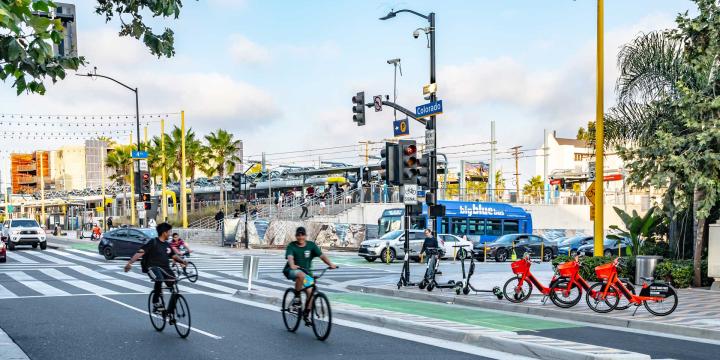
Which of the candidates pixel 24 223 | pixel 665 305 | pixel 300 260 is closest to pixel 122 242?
pixel 24 223

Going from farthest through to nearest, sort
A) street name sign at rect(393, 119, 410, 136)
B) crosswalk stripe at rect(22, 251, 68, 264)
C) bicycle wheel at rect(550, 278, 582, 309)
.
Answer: crosswalk stripe at rect(22, 251, 68, 264) < street name sign at rect(393, 119, 410, 136) < bicycle wheel at rect(550, 278, 582, 309)

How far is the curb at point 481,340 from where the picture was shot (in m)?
Result: 9.82

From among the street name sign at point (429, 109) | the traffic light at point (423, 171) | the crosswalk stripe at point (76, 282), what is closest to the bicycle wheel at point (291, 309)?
the traffic light at point (423, 171)

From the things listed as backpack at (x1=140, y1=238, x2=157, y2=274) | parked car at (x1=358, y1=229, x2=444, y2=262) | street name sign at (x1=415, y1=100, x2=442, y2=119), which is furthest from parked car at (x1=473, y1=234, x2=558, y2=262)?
backpack at (x1=140, y1=238, x2=157, y2=274)

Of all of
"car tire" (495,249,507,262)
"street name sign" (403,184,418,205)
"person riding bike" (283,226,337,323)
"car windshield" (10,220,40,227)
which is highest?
"street name sign" (403,184,418,205)

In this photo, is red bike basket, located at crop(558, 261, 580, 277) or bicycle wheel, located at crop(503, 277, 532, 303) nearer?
red bike basket, located at crop(558, 261, 580, 277)

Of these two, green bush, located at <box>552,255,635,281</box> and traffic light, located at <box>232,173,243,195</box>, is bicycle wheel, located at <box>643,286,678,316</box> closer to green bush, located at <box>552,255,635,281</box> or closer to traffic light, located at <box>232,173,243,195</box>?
green bush, located at <box>552,255,635,281</box>

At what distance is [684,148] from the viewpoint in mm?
19328

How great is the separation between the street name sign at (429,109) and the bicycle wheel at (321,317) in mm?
10805

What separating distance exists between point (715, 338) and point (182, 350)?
322 inches

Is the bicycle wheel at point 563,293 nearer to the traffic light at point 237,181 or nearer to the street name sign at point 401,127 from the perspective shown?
the street name sign at point 401,127

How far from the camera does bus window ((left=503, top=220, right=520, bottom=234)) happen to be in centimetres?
4600

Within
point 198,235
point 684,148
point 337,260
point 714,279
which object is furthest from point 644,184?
point 198,235

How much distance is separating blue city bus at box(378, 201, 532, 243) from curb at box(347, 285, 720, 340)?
2167cm
